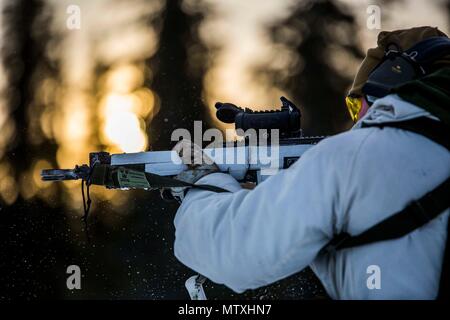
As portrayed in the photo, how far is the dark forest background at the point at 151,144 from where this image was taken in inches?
254

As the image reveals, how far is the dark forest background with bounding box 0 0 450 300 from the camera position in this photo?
6457 mm

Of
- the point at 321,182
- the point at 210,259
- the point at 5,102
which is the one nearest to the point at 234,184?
the point at 210,259

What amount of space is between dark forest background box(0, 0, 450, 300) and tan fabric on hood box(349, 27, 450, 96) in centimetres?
285

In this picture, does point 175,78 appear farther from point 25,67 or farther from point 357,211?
point 357,211

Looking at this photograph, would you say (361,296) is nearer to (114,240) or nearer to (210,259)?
(210,259)

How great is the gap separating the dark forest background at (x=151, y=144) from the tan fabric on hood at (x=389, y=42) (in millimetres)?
2854

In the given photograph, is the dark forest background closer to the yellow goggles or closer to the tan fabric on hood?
the yellow goggles

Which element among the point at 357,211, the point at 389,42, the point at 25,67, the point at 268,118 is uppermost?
the point at 25,67

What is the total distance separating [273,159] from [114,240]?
16.2 feet

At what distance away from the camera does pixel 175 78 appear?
8.84 meters

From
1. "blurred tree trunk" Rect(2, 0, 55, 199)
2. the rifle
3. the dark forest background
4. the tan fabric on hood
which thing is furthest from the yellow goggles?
"blurred tree trunk" Rect(2, 0, 55, 199)

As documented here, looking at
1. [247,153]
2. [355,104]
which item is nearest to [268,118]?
[247,153]

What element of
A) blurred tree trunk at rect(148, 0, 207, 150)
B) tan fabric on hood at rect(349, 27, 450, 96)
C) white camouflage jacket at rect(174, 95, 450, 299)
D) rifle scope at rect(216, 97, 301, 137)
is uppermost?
blurred tree trunk at rect(148, 0, 207, 150)

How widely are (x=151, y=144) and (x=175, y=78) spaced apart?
1.75 meters
